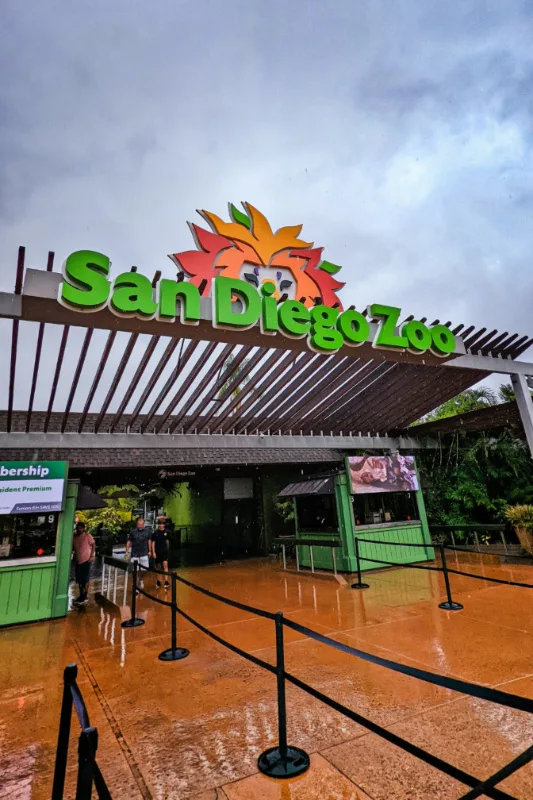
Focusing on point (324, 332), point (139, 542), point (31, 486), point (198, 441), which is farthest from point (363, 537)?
point (31, 486)

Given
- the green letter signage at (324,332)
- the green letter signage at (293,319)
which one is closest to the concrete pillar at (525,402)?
the green letter signage at (324,332)

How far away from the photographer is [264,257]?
733cm

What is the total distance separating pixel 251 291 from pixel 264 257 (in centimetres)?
189

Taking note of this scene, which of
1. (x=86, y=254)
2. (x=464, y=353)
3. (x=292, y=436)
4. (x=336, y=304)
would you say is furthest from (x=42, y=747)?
(x=292, y=436)

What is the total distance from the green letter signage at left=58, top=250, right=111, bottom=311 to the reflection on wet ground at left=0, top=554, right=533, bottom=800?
407cm

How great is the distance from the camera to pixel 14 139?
7.65 meters

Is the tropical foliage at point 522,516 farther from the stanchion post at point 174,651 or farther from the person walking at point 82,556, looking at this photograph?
the person walking at point 82,556

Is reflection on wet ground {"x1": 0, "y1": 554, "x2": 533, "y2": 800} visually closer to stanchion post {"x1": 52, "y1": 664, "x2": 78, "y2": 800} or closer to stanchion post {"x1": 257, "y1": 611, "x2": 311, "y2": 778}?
stanchion post {"x1": 257, "y1": 611, "x2": 311, "y2": 778}

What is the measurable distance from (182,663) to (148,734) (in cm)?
151

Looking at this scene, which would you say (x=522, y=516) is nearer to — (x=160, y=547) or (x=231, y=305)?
(x=160, y=547)

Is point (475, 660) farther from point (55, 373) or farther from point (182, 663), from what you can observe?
point (55, 373)

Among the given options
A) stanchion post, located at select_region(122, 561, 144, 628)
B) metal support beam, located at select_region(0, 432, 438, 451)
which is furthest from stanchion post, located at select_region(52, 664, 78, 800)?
metal support beam, located at select_region(0, 432, 438, 451)

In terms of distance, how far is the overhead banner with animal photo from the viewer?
35.1ft

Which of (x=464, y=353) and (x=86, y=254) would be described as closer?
(x=86, y=254)
